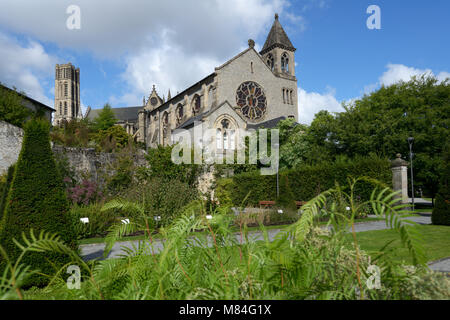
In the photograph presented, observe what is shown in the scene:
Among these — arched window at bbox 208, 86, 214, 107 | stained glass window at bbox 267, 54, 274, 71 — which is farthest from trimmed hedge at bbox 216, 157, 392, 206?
stained glass window at bbox 267, 54, 274, 71

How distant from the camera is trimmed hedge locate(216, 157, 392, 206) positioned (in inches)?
693

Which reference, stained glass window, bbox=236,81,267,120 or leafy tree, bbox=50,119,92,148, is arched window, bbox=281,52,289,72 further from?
leafy tree, bbox=50,119,92,148

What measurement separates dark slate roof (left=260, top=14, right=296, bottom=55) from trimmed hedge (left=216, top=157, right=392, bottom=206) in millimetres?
26804

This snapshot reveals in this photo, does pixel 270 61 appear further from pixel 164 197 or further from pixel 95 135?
pixel 164 197

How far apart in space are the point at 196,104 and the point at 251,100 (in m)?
8.11

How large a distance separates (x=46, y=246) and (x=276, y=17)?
5058cm

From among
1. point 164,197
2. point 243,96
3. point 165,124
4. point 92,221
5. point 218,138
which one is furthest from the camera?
point 165,124

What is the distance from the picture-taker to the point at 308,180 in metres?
20.5

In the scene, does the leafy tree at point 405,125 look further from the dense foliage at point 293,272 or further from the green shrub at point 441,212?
the dense foliage at point 293,272

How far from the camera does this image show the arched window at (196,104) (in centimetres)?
4181

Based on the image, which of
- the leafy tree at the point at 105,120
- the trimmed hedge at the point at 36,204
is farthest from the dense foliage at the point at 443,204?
the leafy tree at the point at 105,120

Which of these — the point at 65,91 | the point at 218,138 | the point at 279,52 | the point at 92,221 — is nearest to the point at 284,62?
the point at 279,52
